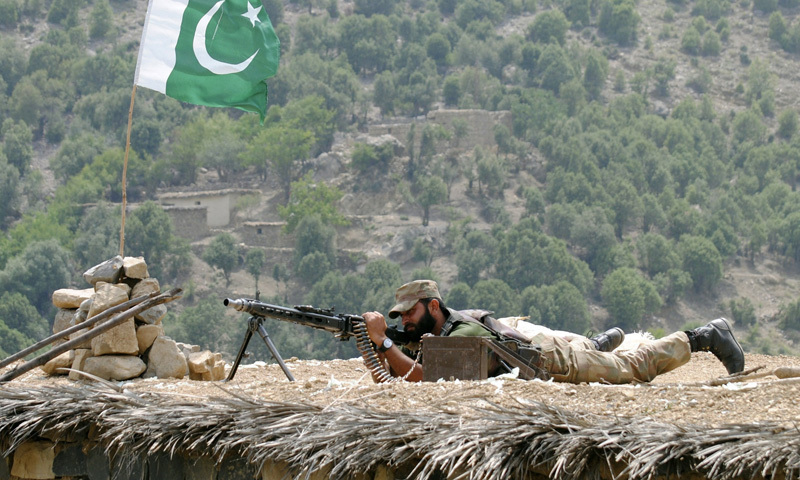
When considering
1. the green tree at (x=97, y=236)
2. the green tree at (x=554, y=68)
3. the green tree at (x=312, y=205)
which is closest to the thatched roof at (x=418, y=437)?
the green tree at (x=97, y=236)

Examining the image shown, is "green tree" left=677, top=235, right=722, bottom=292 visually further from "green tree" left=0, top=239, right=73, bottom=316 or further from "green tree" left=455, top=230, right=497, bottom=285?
"green tree" left=0, top=239, right=73, bottom=316

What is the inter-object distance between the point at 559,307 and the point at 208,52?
222 ft

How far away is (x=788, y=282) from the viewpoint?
80.8m

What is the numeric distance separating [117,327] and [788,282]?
77.8 m

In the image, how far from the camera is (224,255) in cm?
7738

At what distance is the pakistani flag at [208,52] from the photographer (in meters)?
8.77

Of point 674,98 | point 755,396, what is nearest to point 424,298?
point 755,396

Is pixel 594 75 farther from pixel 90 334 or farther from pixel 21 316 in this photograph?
pixel 90 334

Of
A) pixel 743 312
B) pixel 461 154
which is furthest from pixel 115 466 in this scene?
pixel 461 154

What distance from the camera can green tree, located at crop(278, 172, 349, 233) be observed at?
83438 millimetres

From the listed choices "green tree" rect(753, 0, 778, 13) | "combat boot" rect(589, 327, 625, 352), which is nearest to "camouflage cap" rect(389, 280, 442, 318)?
"combat boot" rect(589, 327, 625, 352)

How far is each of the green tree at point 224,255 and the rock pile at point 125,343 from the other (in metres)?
69.7

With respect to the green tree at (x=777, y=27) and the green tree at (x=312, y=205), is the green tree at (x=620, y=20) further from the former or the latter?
the green tree at (x=312, y=205)

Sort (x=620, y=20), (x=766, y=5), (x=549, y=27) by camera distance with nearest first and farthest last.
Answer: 1. (x=620, y=20)
2. (x=549, y=27)
3. (x=766, y=5)
